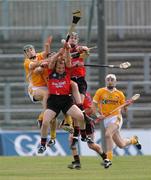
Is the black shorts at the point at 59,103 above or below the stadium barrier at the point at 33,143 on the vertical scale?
above

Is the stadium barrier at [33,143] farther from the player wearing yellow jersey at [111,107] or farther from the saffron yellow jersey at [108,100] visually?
the saffron yellow jersey at [108,100]

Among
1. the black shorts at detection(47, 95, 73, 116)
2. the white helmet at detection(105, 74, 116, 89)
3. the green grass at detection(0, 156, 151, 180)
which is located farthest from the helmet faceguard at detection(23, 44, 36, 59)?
the green grass at detection(0, 156, 151, 180)

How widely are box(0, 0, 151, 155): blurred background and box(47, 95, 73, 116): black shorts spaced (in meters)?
11.0

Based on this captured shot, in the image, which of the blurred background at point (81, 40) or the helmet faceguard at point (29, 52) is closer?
the helmet faceguard at point (29, 52)

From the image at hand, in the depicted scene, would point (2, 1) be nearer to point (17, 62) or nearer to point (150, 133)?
point (17, 62)

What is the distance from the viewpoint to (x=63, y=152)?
110 ft

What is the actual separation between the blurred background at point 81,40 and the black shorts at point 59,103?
10958mm

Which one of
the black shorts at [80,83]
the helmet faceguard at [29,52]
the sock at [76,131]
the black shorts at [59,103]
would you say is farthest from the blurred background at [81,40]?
the black shorts at [59,103]

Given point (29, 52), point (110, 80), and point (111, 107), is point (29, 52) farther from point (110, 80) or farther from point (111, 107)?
point (111, 107)

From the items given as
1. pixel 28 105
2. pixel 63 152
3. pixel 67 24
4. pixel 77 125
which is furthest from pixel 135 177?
pixel 67 24

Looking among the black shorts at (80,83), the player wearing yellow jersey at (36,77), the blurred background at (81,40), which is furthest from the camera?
the blurred background at (81,40)

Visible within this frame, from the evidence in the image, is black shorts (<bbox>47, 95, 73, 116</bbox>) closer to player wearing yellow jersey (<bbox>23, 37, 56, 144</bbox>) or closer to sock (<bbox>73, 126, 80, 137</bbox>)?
sock (<bbox>73, 126, 80, 137</bbox>)

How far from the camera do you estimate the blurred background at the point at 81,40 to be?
35.9 meters

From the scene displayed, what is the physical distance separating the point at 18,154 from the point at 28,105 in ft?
10.3
